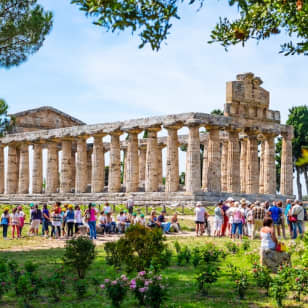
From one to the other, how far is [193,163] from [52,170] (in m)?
16.3

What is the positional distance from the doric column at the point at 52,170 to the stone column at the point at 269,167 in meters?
19.4

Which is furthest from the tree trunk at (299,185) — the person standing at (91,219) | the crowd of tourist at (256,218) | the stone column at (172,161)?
the person standing at (91,219)

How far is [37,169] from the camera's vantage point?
50.9 m

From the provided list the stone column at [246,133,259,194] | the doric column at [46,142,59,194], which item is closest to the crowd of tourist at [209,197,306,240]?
the stone column at [246,133,259,194]

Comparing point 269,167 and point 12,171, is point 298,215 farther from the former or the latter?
point 12,171

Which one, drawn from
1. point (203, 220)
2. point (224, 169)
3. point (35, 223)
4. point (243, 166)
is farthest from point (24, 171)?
point (203, 220)

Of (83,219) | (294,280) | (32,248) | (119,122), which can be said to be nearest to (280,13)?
A: (294,280)

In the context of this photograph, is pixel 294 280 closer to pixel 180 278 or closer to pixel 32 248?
pixel 180 278

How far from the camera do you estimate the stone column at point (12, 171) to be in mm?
53500

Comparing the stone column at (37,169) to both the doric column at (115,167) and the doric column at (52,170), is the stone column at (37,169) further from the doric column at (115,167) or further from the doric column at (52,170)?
the doric column at (115,167)

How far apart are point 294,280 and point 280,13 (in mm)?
5863

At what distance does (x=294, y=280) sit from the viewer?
449 inches

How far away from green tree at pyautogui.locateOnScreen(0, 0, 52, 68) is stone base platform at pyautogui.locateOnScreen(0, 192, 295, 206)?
15.5 meters

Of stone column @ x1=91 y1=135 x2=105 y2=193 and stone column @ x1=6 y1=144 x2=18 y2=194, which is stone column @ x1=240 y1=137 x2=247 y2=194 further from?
stone column @ x1=6 y1=144 x2=18 y2=194
